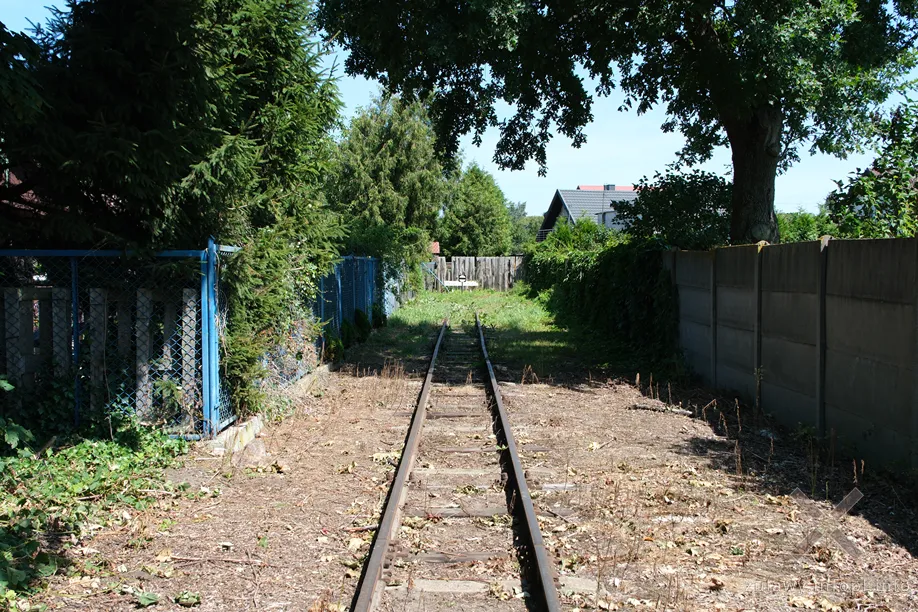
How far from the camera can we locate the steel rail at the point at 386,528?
13.4 ft

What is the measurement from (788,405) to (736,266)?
7.54ft

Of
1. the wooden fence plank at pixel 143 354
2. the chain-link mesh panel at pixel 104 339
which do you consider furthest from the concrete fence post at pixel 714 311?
the wooden fence plank at pixel 143 354

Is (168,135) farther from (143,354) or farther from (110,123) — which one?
(143,354)

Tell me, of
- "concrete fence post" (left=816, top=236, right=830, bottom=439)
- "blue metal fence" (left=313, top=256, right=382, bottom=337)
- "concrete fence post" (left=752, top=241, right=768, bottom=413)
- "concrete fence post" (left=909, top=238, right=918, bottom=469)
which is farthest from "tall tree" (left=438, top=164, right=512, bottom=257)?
"concrete fence post" (left=909, top=238, right=918, bottom=469)

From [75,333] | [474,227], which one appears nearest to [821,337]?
[75,333]

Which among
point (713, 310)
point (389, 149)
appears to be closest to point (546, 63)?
point (713, 310)

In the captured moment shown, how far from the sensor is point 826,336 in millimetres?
7527

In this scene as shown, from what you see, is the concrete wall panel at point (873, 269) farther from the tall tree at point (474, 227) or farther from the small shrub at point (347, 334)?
the tall tree at point (474, 227)

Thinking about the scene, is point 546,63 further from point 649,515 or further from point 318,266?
point 649,515

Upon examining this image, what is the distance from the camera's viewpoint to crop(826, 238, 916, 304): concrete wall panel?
6133mm

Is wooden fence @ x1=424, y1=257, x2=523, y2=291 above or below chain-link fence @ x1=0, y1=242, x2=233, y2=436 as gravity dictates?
above

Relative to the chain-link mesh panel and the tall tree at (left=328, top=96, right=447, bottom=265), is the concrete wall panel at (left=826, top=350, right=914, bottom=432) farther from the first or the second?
the tall tree at (left=328, top=96, right=447, bottom=265)

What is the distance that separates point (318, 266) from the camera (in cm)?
1013

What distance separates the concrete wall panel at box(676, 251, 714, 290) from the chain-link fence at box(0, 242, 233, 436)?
7.08m
